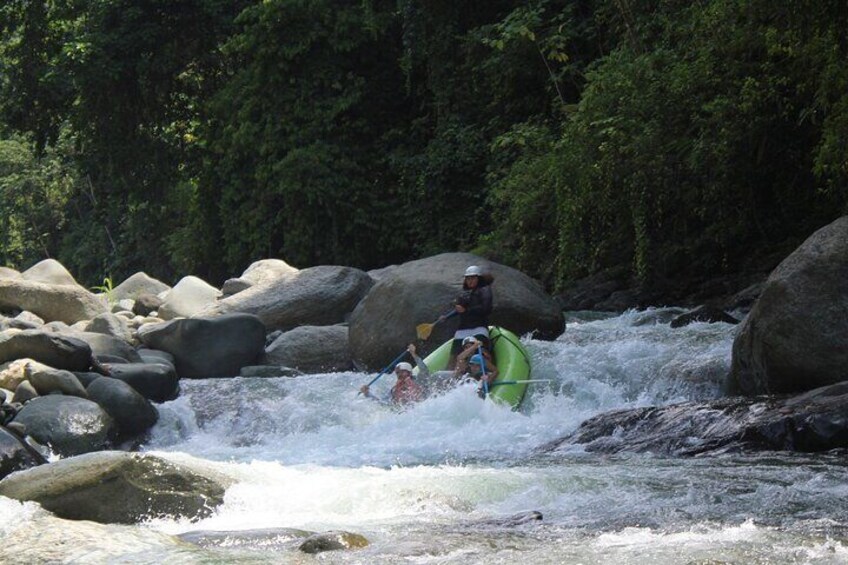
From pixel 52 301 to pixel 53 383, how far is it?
537cm

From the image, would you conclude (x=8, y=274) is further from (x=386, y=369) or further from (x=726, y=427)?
(x=726, y=427)

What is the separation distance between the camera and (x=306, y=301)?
14.8 meters

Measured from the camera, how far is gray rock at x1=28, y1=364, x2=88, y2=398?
34.1ft

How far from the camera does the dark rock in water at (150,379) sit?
11375mm

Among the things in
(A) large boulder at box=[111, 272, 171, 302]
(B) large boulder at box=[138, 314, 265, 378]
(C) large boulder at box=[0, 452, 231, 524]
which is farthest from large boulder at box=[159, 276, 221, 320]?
(C) large boulder at box=[0, 452, 231, 524]

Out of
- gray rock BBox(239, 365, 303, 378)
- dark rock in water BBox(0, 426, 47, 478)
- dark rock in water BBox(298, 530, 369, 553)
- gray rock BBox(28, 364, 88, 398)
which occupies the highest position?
dark rock in water BBox(298, 530, 369, 553)

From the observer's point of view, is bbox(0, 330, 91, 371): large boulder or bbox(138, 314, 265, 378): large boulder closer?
bbox(0, 330, 91, 371): large boulder

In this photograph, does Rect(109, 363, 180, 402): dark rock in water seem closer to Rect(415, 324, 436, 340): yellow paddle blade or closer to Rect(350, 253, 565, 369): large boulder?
Rect(350, 253, 565, 369): large boulder

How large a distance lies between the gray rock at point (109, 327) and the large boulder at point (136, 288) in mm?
5166

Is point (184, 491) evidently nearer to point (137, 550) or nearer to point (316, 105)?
point (137, 550)

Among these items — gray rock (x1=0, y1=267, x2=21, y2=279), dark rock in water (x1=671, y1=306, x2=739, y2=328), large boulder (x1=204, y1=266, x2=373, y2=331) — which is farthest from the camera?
gray rock (x1=0, y1=267, x2=21, y2=279)

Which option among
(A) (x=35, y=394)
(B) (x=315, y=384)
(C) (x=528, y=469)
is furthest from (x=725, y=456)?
(A) (x=35, y=394)

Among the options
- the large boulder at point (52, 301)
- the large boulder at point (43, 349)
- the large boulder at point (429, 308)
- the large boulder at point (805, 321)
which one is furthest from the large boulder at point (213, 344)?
the large boulder at point (805, 321)

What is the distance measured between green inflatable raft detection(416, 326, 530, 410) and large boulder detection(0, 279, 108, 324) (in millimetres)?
5869
